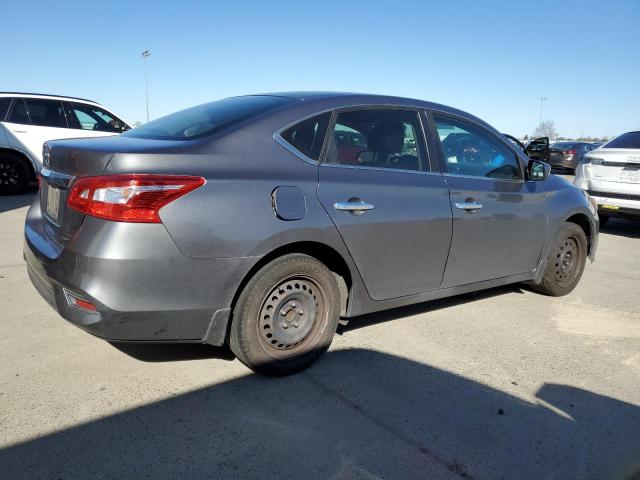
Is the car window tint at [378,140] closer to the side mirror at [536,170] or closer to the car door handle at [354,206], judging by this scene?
the car door handle at [354,206]

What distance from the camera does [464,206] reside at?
146 inches

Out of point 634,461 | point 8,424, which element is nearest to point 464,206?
point 634,461

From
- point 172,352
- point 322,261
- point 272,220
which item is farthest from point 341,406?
point 172,352

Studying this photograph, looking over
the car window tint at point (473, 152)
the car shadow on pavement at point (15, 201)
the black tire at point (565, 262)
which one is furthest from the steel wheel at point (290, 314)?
the car shadow on pavement at point (15, 201)

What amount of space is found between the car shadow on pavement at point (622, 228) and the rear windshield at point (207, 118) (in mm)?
7586

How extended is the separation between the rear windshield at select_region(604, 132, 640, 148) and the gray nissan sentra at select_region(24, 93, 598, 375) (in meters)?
5.08

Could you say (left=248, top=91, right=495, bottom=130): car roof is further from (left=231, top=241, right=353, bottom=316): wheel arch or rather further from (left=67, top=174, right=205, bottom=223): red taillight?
(left=67, top=174, right=205, bottom=223): red taillight

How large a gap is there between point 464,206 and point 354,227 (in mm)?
1026

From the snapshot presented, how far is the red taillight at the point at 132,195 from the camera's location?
8.08ft

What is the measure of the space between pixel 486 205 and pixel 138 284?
8.40ft

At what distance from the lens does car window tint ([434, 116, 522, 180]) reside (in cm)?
382

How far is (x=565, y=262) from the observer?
4.92 m

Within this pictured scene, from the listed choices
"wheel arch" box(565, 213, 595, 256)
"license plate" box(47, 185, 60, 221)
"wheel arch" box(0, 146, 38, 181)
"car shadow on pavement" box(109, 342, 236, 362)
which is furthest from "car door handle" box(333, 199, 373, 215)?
"wheel arch" box(0, 146, 38, 181)

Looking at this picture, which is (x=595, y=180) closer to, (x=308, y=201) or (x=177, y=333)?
(x=308, y=201)
